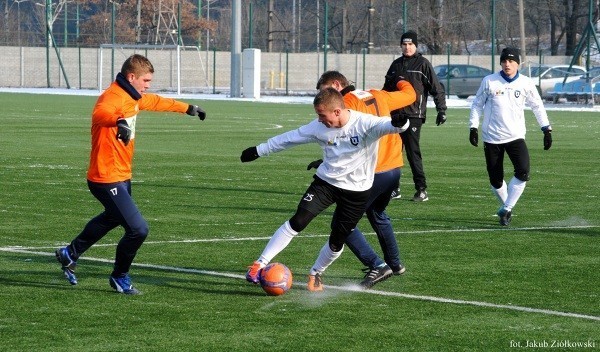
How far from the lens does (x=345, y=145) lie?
9.05 metres

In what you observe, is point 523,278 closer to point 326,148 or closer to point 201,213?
point 326,148

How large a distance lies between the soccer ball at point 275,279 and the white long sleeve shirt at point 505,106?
521 centimetres

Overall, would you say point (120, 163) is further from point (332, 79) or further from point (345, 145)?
point (332, 79)

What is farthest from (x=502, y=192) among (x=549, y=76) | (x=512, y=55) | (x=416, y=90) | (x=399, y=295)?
(x=549, y=76)

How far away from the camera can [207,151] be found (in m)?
23.6

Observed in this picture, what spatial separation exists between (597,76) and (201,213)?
35.1 metres

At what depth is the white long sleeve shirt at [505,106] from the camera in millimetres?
13641

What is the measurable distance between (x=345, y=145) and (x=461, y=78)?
48720 mm

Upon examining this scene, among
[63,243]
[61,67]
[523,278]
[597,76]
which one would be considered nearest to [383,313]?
[523,278]

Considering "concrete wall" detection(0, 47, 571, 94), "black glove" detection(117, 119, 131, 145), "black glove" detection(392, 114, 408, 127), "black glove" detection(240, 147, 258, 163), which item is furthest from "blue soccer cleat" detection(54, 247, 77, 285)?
"concrete wall" detection(0, 47, 571, 94)

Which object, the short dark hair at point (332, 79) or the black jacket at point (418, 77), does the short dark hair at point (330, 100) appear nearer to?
the short dark hair at point (332, 79)

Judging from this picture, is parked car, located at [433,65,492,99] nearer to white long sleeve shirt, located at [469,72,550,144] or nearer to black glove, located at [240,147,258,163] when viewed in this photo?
white long sleeve shirt, located at [469,72,550,144]

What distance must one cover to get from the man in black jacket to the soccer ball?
22.3ft

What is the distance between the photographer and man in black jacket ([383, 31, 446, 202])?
1570 cm
